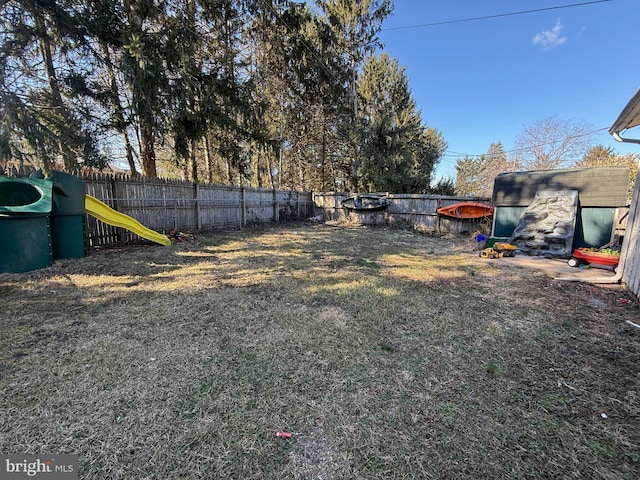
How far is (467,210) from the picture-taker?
9891mm

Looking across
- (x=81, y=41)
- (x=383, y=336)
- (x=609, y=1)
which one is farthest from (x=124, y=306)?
(x=609, y=1)

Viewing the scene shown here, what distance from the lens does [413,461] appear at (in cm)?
127

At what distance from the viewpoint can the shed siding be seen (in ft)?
18.9

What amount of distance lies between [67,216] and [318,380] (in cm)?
526

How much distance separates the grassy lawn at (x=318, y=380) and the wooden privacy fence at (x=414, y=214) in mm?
6516

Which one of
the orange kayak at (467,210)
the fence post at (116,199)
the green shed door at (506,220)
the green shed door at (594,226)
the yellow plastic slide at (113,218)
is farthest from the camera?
the orange kayak at (467,210)

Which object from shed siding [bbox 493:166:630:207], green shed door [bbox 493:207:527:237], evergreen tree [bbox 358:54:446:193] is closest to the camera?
shed siding [bbox 493:166:630:207]

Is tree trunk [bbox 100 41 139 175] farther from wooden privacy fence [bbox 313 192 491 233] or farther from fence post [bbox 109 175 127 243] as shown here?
wooden privacy fence [bbox 313 192 491 233]

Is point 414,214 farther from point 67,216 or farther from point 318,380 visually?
point 67,216

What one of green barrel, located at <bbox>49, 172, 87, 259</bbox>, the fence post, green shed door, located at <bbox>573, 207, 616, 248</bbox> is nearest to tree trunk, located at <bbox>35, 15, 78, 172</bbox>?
the fence post

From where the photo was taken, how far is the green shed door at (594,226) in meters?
5.90

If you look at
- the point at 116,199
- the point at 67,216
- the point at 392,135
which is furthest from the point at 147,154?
the point at 392,135

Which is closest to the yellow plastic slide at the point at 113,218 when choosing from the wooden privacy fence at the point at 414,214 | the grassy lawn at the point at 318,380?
the grassy lawn at the point at 318,380

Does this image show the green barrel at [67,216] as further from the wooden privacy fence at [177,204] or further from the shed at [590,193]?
the shed at [590,193]
